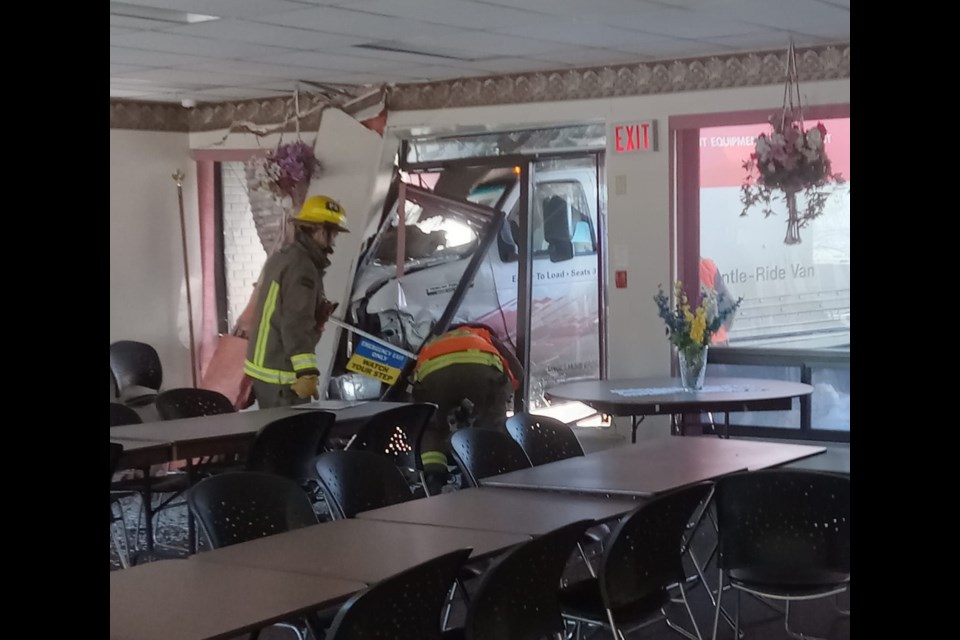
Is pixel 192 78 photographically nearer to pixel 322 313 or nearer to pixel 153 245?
pixel 153 245

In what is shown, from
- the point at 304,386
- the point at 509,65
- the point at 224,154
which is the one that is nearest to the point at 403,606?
the point at 304,386

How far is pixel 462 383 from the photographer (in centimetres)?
904

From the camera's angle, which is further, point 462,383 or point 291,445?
point 462,383

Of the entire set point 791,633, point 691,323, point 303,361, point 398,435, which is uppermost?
point 691,323

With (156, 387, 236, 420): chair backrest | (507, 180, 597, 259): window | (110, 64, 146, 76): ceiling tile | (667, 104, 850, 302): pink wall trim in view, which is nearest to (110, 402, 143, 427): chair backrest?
(156, 387, 236, 420): chair backrest

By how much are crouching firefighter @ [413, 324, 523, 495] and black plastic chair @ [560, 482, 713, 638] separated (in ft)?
13.8

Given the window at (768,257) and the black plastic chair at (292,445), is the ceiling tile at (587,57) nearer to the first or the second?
the window at (768,257)

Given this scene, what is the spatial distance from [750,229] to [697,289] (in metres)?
0.55

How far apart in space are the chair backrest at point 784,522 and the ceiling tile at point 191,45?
170 inches

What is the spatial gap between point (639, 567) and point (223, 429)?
109 inches

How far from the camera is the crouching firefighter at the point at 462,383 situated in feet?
28.9
